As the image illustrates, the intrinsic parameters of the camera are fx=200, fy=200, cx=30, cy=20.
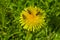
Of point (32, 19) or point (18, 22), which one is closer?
point (32, 19)

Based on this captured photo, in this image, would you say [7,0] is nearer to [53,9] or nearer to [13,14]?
[13,14]

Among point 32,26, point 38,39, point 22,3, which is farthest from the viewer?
point 22,3

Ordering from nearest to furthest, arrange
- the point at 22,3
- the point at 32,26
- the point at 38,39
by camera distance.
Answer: the point at 32,26, the point at 38,39, the point at 22,3

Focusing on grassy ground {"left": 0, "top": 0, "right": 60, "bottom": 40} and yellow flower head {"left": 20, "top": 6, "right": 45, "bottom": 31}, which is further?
grassy ground {"left": 0, "top": 0, "right": 60, "bottom": 40}

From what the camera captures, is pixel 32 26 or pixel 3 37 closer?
pixel 32 26

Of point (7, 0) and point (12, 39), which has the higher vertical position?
point (7, 0)

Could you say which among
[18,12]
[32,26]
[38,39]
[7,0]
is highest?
[7,0]

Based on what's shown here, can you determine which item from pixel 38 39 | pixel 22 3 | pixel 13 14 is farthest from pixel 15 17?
pixel 38 39

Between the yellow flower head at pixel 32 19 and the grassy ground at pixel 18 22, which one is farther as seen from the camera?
the grassy ground at pixel 18 22
